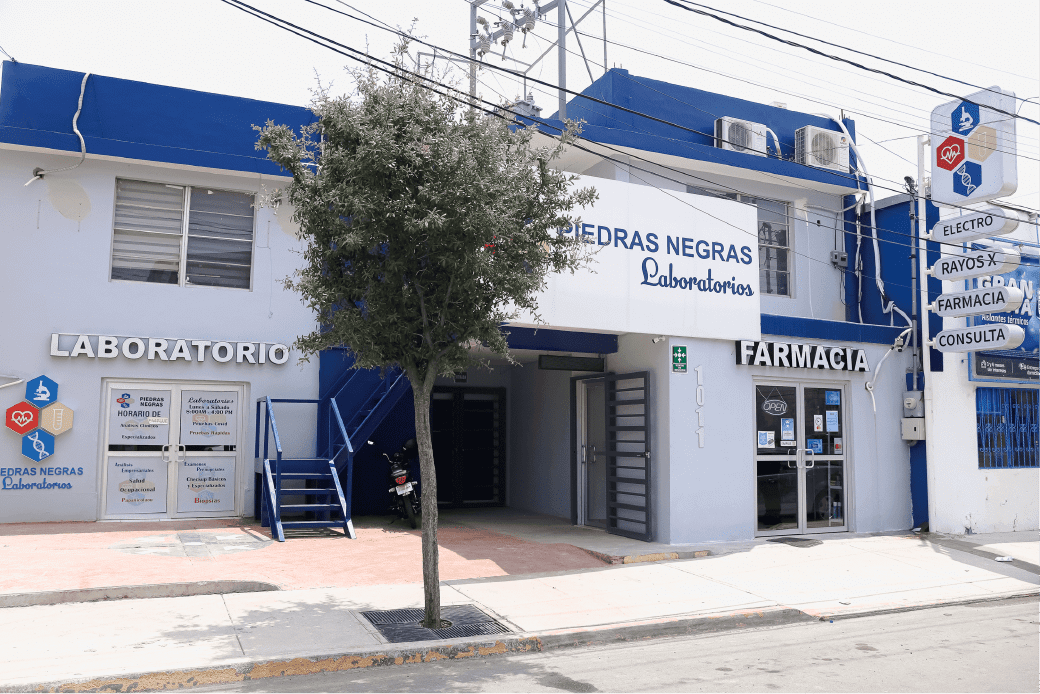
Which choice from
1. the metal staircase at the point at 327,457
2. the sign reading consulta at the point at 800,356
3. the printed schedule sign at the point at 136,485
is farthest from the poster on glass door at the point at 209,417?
the sign reading consulta at the point at 800,356

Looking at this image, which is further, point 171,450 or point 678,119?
point 678,119

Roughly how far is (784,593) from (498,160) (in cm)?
583

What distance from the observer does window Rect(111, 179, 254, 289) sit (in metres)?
12.7

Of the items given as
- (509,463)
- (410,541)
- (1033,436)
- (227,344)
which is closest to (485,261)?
(410,541)

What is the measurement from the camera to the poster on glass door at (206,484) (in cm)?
1268

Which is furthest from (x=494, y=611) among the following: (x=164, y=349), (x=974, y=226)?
(x=974, y=226)

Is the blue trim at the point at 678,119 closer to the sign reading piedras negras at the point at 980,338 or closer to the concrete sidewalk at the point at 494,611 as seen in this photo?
the sign reading piedras negras at the point at 980,338

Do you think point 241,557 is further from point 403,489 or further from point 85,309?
point 85,309

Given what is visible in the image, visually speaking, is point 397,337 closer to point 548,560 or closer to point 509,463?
point 548,560

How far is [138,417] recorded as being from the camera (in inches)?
491

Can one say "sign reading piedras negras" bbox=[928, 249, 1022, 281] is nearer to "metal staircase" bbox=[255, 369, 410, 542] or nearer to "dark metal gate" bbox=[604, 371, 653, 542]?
"dark metal gate" bbox=[604, 371, 653, 542]

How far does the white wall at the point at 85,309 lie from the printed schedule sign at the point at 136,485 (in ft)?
0.81

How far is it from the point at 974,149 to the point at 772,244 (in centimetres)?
381

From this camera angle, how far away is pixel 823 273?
15805 millimetres
